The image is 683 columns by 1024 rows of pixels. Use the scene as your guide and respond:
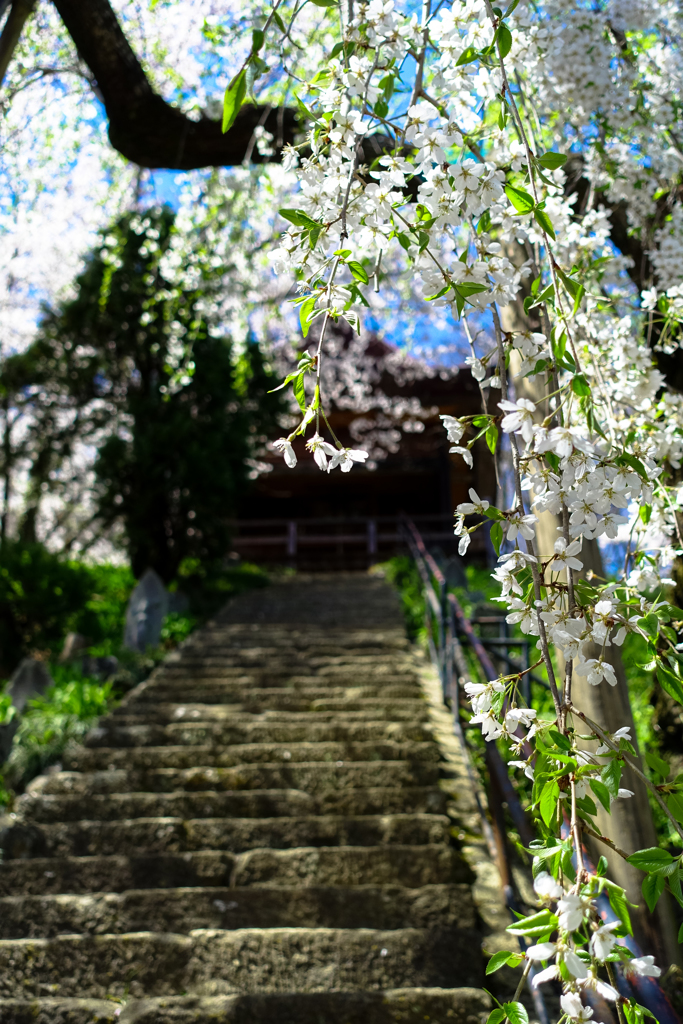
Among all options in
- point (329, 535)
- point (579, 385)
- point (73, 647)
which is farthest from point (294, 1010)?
point (329, 535)

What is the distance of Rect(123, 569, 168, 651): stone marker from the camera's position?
715cm

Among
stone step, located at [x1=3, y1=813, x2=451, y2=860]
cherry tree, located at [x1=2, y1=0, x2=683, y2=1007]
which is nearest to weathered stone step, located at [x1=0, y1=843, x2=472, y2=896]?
stone step, located at [x1=3, y1=813, x2=451, y2=860]

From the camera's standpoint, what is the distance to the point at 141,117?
2.88m

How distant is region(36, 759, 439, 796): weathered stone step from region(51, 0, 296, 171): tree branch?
120 inches

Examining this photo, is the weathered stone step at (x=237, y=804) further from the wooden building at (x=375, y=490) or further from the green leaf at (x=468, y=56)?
the wooden building at (x=375, y=490)

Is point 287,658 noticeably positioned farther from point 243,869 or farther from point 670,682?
point 670,682

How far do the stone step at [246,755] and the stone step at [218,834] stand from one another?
0.59 meters

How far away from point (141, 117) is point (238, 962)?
3.32 m

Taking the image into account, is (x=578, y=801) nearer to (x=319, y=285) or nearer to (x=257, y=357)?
(x=319, y=285)

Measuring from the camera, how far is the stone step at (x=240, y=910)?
2.76 m

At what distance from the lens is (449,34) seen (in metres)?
1.04

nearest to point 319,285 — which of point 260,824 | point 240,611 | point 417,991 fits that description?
point 417,991

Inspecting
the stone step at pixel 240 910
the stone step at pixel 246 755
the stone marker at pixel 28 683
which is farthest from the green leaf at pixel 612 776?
the stone marker at pixel 28 683

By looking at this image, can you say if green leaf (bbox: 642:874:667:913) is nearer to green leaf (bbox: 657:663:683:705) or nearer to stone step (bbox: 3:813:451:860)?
green leaf (bbox: 657:663:683:705)
